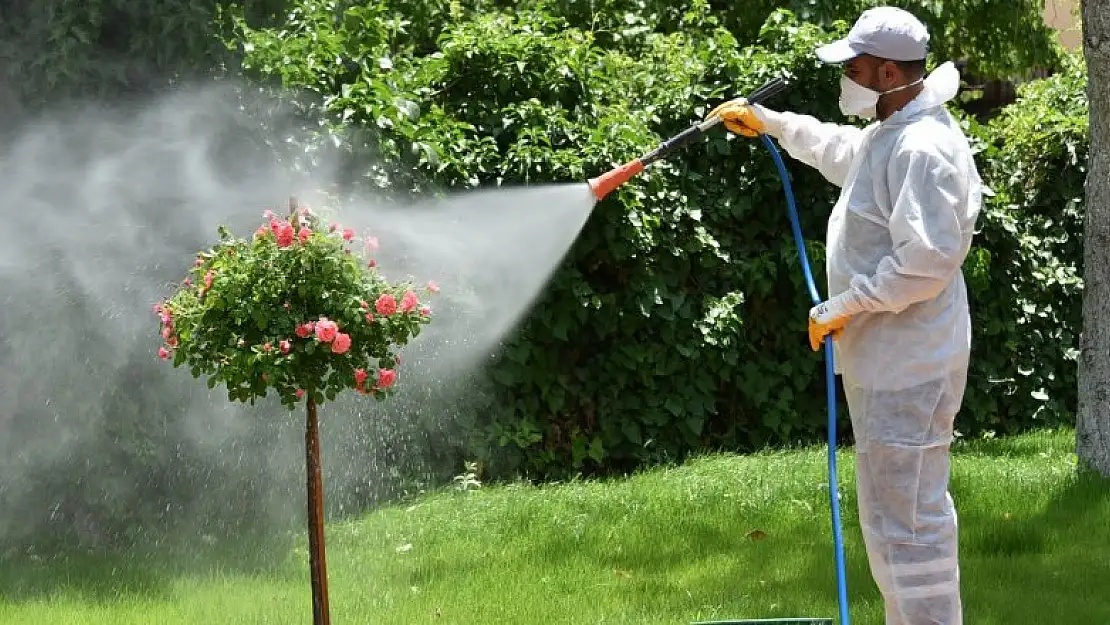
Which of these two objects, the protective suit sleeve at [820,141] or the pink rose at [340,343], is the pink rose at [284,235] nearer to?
the pink rose at [340,343]

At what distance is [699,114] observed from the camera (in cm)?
694

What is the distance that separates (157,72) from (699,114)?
2.86 m

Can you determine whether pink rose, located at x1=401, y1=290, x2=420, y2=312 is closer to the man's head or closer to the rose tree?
the rose tree

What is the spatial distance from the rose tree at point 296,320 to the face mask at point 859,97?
1357mm

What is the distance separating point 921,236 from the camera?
3330mm

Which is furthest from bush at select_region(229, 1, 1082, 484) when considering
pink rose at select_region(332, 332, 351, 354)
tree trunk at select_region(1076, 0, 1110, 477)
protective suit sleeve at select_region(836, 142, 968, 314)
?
protective suit sleeve at select_region(836, 142, 968, 314)

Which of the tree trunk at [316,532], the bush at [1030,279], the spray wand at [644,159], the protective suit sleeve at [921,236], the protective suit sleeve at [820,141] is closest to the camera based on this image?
the protective suit sleeve at [921,236]

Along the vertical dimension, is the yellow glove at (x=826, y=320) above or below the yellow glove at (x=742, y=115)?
below

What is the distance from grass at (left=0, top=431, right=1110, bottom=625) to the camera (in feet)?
14.7

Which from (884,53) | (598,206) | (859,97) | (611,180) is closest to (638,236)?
(598,206)

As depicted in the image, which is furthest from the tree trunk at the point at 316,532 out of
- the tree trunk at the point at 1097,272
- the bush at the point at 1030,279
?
the bush at the point at 1030,279

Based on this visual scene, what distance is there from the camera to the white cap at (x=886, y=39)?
349 cm

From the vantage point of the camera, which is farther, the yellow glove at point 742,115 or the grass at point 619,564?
the grass at point 619,564

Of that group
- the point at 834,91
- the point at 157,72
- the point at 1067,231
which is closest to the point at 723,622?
the point at 157,72
